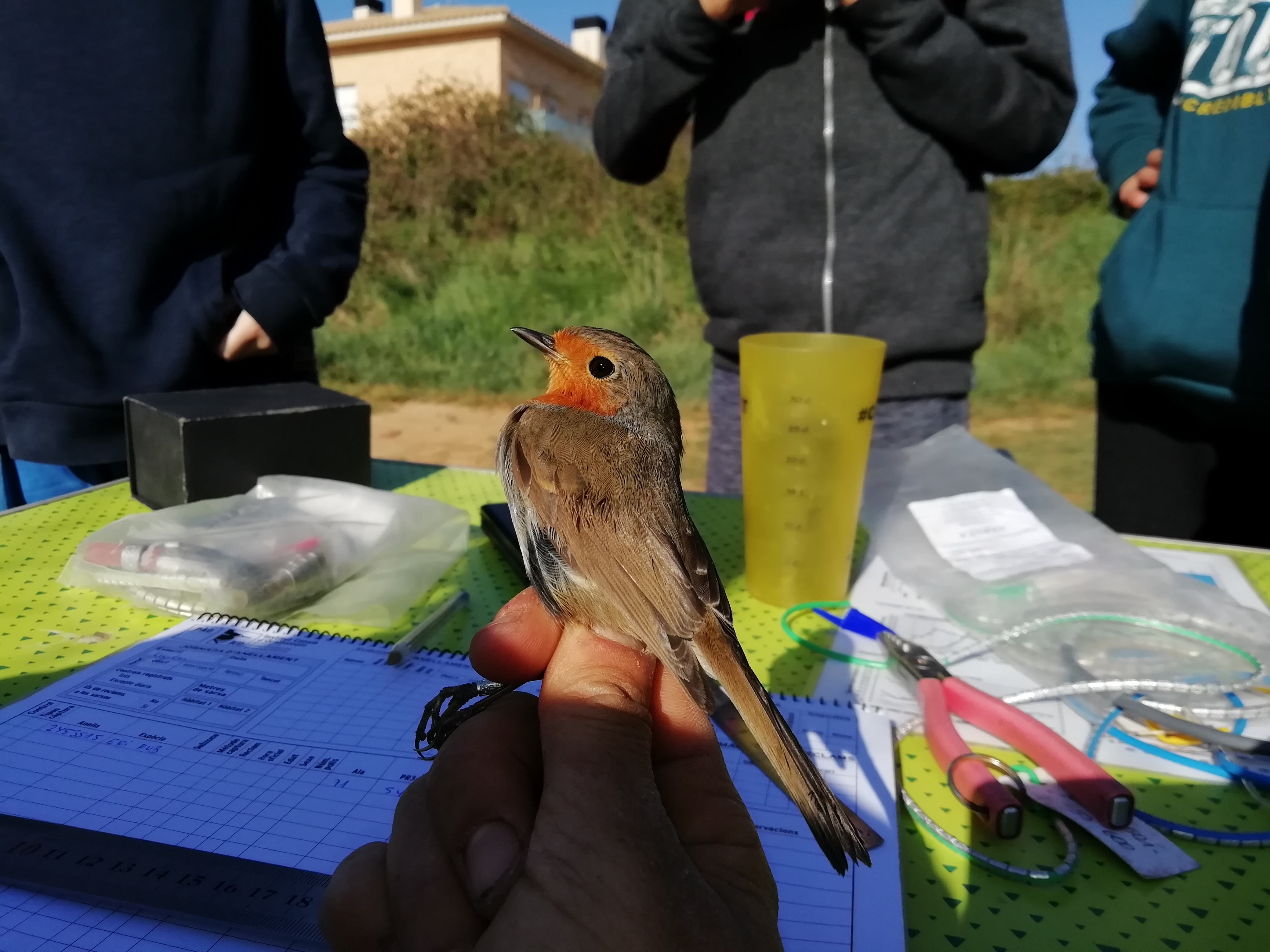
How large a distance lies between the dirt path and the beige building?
15.4 metres

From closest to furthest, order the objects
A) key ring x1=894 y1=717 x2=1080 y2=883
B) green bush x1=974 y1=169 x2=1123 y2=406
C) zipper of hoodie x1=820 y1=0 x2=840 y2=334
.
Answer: key ring x1=894 y1=717 x2=1080 y2=883, zipper of hoodie x1=820 y1=0 x2=840 y2=334, green bush x1=974 y1=169 x2=1123 y2=406

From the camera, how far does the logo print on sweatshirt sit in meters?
2.24

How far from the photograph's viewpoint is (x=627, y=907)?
71 centimetres

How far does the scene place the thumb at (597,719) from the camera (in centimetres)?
82

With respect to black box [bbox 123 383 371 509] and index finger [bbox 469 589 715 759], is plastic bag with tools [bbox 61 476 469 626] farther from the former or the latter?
index finger [bbox 469 589 715 759]

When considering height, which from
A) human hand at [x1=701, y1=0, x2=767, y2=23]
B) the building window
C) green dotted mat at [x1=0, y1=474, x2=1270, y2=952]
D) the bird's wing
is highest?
the building window

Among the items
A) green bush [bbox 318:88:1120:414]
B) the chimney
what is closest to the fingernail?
green bush [bbox 318:88:1120:414]

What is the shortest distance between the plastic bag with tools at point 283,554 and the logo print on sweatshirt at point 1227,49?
2561mm

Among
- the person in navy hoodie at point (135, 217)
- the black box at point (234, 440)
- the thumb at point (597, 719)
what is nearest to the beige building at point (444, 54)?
the person in navy hoodie at point (135, 217)

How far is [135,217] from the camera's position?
2.45 m

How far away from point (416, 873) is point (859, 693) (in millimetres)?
926

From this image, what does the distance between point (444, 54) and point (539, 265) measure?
1415 cm

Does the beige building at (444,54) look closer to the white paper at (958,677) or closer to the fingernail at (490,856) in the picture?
the white paper at (958,677)

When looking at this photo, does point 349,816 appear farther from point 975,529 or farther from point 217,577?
point 975,529
